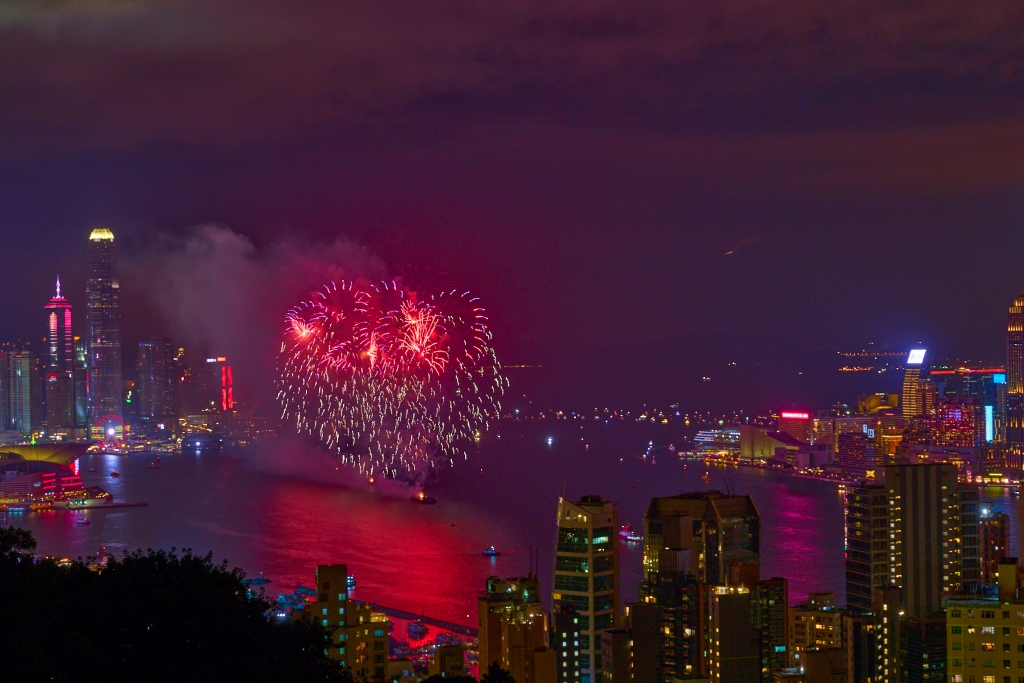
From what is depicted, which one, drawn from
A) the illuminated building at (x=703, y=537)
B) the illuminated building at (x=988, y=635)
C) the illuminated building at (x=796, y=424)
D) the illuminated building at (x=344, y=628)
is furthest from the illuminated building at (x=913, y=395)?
the illuminated building at (x=988, y=635)

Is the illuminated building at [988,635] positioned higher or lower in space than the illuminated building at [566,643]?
higher

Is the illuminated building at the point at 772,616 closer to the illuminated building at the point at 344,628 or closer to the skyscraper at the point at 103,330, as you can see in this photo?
the illuminated building at the point at 344,628

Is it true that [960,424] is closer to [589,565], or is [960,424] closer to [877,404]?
[877,404]

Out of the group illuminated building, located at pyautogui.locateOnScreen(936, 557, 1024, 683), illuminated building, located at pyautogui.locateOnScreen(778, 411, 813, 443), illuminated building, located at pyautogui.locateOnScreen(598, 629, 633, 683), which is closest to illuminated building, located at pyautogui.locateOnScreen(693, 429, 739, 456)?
illuminated building, located at pyautogui.locateOnScreen(778, 411, 813, 443)

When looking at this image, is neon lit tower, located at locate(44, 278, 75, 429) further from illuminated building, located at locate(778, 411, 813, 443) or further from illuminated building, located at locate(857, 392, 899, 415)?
illuminated building, located at locate(857, 392, 899, 415)

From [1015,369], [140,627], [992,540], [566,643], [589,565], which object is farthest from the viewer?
[1015,369]

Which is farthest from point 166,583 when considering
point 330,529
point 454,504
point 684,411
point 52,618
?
point 684,411

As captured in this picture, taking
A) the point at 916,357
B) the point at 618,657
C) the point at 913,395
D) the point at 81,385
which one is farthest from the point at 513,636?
the point at 916,357
